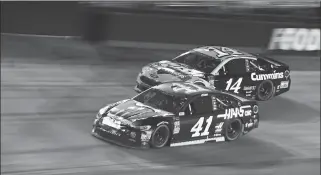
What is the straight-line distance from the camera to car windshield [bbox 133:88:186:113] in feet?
10.3

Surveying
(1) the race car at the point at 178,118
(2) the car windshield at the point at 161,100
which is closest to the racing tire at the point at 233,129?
(1) the race car at the point at 178,118

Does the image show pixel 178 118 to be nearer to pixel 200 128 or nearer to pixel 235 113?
pixel 200 128

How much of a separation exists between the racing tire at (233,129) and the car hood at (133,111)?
0.40 meters

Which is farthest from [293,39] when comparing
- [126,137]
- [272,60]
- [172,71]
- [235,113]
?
[126,137]

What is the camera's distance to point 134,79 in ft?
11.5

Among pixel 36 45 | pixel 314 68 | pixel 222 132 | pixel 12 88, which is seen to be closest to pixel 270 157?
pixel 314 68

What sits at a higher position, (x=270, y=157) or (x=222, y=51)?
(x=222, y=51)

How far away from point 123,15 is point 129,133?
31.5 inches

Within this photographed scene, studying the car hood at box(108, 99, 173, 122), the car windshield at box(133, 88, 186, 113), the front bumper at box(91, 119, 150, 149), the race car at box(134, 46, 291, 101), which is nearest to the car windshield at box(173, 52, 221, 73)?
the race car at box(134, 46, 291, 101)

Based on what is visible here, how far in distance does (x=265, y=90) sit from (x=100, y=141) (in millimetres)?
1085

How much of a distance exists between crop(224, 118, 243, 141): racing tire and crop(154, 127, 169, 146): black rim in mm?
362

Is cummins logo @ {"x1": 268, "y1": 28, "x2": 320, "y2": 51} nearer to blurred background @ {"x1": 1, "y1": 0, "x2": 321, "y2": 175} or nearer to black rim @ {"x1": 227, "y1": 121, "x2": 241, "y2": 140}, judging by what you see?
blurred background @ {"x1": 1, "y1": 0, "x2": 321, "y2": 175}

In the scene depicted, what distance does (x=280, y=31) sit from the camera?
3.44 metres

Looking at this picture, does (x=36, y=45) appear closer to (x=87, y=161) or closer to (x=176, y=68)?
(x=87, y=161)
